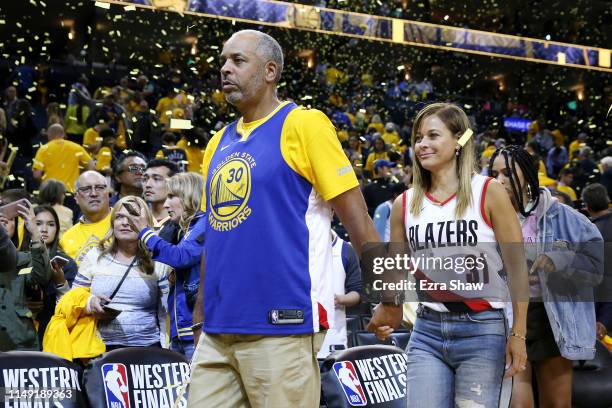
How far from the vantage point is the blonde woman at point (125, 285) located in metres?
5.22

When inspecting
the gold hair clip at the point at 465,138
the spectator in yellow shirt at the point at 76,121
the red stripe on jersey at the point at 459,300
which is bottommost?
the red stripe on jersey at the point at 459,300

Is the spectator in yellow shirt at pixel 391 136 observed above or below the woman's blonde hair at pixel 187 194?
above

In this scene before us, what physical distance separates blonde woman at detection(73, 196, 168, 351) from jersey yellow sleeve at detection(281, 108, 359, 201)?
2292 millimetres

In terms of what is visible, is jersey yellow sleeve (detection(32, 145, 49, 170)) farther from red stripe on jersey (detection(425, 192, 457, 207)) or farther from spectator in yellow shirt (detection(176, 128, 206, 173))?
red stripe on jersey (detection(425, 192, 457, 207))

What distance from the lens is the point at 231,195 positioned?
3006 mm

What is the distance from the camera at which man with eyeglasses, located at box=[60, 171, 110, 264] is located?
6.19m

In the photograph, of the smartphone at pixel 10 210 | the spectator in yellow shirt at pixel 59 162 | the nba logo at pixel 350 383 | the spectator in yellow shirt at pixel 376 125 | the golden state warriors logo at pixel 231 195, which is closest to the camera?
the golden state warriors logo at pixel 231 195

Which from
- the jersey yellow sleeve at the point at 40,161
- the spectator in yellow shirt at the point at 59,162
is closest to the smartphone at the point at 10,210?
the spectator in yellow shirt at the point at 59,162

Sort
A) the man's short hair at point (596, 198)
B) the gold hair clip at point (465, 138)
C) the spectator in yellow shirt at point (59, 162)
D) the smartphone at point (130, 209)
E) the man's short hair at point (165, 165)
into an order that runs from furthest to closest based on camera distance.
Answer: the spectator in yellow shirt at point (59, 162) → the man's short hair at point (596, 198) → the man's short hair at point (165, 165) → the smartphone at point (130, 209) → the gold hair clip at point (465, 138)

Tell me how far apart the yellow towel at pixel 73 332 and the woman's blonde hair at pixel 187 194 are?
0.70 m

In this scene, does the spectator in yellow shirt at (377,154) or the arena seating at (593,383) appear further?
the spectator in yellow shirt at (377,154)

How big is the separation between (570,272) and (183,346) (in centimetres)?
208

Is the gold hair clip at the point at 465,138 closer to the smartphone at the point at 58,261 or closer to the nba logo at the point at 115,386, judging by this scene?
the nba logo at the point at 115,386

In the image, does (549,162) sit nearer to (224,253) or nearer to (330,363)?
(330,363)
